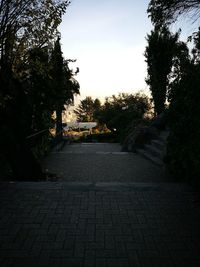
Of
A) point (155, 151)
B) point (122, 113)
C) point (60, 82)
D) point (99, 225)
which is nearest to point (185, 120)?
point (99, 225)

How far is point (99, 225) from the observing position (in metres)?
3.97

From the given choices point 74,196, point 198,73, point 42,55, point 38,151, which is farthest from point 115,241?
point 38,151

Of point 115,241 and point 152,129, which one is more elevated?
point 152,129

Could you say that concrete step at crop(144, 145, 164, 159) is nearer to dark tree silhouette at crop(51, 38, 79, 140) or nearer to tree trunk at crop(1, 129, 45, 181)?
dark tree silhouette at crop(51, 38, 79, 140)

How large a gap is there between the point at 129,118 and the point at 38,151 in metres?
14.3

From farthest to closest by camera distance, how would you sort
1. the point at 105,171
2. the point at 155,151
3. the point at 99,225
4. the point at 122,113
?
1. the point at 122,113
2. the point at 155,151
3. the point at 105,171
4. the point at 99,225

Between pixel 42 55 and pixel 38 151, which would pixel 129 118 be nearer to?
pixel 38 151

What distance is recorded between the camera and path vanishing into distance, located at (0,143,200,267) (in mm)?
3123

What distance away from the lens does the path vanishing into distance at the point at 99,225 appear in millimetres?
3123

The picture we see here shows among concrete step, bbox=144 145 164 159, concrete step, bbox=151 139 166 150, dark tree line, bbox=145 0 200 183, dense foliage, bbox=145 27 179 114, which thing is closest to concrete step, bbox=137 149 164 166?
concrete step, bbox=144 145 164 159

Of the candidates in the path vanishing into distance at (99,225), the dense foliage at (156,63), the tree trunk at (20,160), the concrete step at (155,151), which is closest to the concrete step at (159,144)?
the concrete step at (155,151)

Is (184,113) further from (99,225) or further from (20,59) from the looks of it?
(20,59)

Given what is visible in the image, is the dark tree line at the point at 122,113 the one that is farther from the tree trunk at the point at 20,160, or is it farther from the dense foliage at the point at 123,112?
the tree trunk at the point at 20,160

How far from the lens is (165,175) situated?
7340 mm
